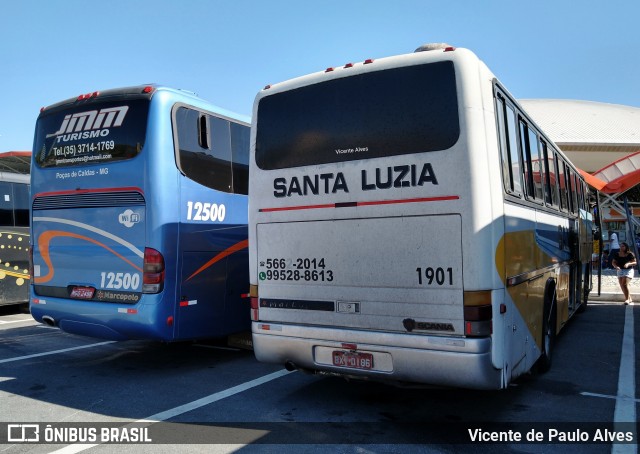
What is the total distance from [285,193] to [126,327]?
2617 mm

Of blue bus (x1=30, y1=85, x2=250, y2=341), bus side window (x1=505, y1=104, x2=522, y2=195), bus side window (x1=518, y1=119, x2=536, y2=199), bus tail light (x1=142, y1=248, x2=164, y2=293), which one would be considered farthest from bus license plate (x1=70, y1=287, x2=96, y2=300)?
bus side window (x1=518, y1=119, x2=536, y2=199)

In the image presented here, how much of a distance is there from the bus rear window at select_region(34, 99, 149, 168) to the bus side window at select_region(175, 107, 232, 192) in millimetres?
493

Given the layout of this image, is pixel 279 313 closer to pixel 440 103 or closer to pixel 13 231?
pixel 440 103

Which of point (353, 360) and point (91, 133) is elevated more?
point (91, 133)

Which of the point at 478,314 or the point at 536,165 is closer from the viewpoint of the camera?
the point at 478,314

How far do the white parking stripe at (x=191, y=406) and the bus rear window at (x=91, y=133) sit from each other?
2.99 metres

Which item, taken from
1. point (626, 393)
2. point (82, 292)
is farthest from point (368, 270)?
point (82, 292)

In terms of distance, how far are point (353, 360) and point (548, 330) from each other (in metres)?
3.05

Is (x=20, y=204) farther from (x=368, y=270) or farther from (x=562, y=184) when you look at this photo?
(x=562, y=184)

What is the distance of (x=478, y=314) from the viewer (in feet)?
13.7

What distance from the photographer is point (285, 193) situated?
5.29 m

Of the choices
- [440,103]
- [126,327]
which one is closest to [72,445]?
[126,327]

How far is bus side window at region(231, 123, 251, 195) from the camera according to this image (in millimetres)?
7499

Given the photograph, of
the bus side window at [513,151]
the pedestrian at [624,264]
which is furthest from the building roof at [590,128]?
the bus side window at [513,151]
